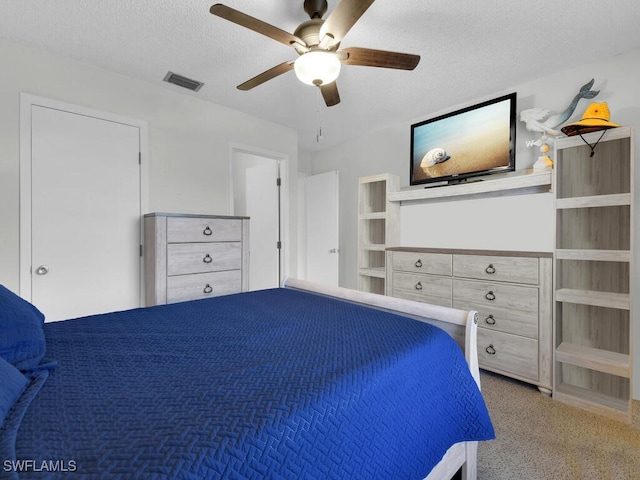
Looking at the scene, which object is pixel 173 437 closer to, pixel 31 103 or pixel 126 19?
pixel 126 19

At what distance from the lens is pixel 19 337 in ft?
2.89

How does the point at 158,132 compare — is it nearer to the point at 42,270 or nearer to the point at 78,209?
the point at 78,209

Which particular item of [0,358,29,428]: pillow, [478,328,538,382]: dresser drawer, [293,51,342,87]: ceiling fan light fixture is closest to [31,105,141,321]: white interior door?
[293,51,342,87]: ceiling fan light fixture

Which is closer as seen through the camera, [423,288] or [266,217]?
[423,288]

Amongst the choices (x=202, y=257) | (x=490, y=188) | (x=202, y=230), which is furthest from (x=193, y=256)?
(x=490, y=188)

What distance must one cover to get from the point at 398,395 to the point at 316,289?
1064mm

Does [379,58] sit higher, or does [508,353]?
[379,58]

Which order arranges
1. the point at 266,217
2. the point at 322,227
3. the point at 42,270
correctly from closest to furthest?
the point at 42,270 < the point at 266,217 < the point at 322,227

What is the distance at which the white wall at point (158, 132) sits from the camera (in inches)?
80.3

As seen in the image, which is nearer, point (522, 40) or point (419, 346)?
point (419, 346)

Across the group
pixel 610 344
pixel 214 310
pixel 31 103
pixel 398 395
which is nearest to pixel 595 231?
pixel 610 344

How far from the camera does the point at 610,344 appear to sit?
2104 mm

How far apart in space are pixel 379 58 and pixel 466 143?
1438 millimetres

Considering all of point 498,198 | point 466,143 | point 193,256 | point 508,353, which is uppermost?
point 466,143
